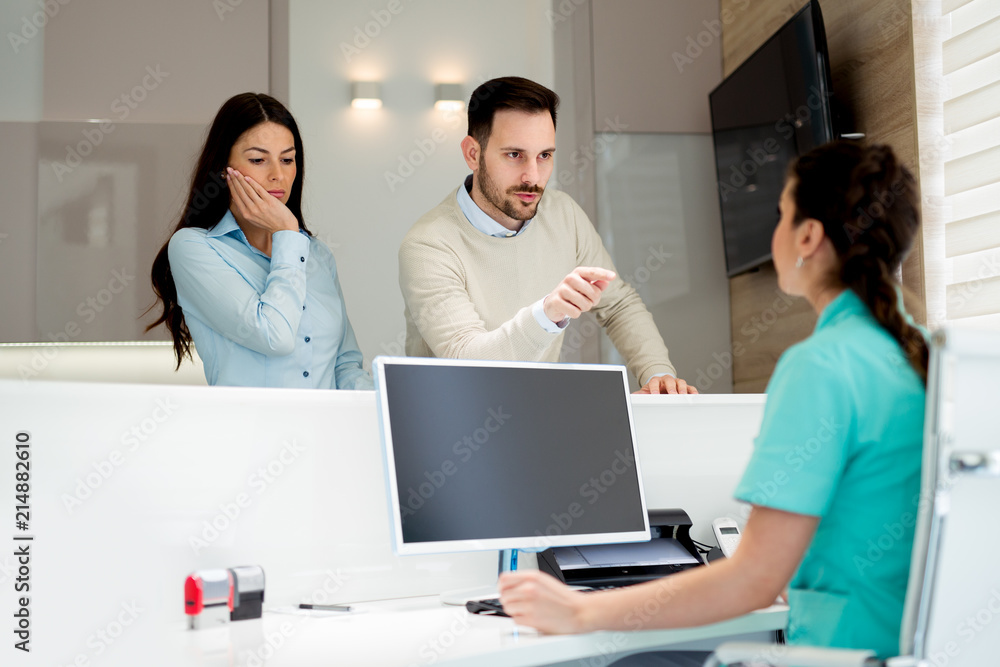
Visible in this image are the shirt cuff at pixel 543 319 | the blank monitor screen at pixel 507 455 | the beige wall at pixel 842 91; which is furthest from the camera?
the beige wall at pixel 842 91

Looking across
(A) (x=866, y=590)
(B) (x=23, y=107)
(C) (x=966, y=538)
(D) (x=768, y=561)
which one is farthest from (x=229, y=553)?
(B) (x=23, y=107)

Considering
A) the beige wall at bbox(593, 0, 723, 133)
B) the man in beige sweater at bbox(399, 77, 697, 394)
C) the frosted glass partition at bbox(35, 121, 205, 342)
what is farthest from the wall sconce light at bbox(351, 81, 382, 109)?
the man in beige sweater at bbox(399, 77, 697, 394)

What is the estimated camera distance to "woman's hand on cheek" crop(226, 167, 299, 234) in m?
2.17

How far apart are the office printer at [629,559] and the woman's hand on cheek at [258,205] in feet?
3.29

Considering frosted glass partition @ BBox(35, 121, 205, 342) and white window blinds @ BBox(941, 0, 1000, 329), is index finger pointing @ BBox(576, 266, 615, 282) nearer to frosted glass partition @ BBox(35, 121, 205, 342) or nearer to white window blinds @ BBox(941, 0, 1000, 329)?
white window blinds @ BBox(941, 0, 1000, 329)

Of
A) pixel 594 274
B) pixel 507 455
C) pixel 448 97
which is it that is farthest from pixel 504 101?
pixel 448 97

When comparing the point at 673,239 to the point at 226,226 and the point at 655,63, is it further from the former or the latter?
the point at 226,226

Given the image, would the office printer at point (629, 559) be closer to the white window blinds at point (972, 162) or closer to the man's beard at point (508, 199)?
the man's beard at point (508, 199)

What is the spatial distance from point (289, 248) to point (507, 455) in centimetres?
80

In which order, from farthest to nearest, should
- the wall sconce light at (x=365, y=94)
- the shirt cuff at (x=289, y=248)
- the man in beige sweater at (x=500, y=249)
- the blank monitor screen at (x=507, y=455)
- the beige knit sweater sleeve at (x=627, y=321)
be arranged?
the wall sconce light at (x=365, y=94), the beige knit sweater sleeve at (x=627, y=321), the man in beige sweater at (x=500, y=249), the shirt cuff at (x=289, y=248), the blank monitor screen at (x=507, y=455)

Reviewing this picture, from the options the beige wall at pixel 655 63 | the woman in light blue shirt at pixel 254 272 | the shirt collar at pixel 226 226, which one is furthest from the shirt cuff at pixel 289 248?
the beige wall at pixel 655 63

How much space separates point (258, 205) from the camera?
2.17m

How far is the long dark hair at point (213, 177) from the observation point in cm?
222

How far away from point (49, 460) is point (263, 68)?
2736mm
